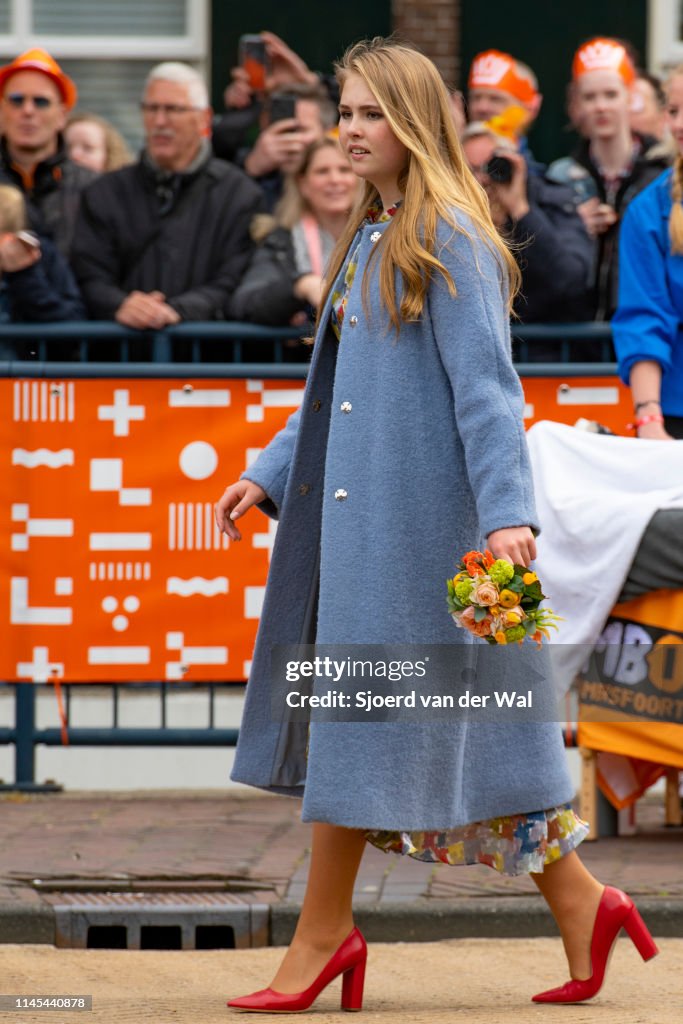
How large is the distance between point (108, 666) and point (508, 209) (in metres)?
2.38

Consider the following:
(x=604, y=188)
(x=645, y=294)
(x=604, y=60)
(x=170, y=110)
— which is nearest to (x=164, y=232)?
(x=170, y=110)

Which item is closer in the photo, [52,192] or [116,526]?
[116,526]

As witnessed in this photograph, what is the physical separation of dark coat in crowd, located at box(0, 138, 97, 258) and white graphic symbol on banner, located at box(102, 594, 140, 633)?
6.33 feet

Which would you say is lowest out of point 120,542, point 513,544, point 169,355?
point 120,542

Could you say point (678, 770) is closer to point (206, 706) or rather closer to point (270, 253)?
point (206, 706)

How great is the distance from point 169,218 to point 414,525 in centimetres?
437

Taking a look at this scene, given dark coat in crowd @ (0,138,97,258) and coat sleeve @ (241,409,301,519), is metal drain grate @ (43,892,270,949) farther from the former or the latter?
dark coat in crowd @ (0,138,97,258)

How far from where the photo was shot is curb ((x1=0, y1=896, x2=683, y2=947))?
5.44 m

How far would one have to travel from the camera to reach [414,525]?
4301 millimetres

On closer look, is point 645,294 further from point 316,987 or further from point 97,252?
point 316,987

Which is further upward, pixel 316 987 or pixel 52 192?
pixel 52 192

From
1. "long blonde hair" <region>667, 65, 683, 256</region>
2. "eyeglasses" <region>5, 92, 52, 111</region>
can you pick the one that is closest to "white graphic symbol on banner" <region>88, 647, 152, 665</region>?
"long blonde hair" <region>667, 65, 683, 256</region>

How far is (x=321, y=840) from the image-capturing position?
4.38m

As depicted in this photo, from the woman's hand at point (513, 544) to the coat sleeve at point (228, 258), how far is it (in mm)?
3889
